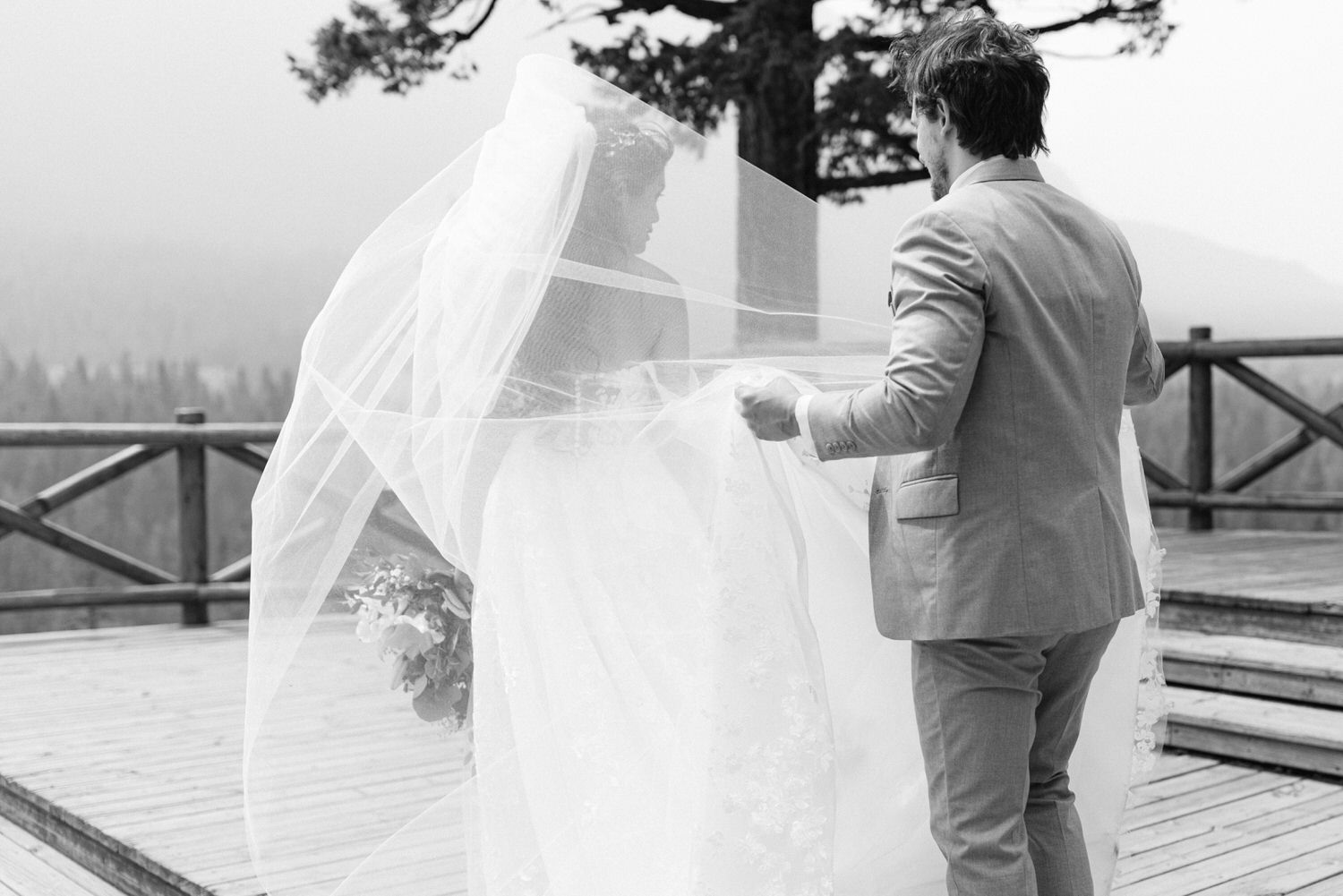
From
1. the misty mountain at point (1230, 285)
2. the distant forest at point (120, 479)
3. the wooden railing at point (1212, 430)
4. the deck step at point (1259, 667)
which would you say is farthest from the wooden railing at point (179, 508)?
the misty mountain at point (1230, 285)

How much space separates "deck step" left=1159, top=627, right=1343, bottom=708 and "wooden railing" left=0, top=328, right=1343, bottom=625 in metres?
2.34

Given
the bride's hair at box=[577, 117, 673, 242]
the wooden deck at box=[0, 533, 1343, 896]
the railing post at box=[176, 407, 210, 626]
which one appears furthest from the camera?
the railing post at box=[176, 407, 210, 626]

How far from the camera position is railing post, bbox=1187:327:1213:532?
6.69 metres

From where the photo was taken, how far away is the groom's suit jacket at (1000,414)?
5.36 ft

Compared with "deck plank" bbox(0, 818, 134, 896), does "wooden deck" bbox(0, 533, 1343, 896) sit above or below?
above

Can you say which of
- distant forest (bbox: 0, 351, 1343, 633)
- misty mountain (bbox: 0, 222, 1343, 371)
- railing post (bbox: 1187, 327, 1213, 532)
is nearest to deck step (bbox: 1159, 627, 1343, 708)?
railing post (bbox: 1187, 327, 1213, 532)

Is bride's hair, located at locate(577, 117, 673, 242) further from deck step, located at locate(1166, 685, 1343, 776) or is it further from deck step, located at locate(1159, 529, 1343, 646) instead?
deck step, located at locate(1159, 529, 1343, 646)

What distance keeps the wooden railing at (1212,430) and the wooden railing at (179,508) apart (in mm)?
4288

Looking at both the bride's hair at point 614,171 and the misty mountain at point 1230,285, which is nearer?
the bride's hair at point 614,171

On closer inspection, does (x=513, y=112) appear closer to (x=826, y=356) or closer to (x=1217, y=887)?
(x=826, y=356)

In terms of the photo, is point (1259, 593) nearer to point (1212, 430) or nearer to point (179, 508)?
point (1212, 430)

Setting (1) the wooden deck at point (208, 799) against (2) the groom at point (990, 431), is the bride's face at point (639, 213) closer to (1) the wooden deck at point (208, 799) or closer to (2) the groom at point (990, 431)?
(2) the groom at point (990, 431)

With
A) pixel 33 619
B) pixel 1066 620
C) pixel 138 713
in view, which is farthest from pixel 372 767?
pixel 33 619

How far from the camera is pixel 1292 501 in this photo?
626cm
